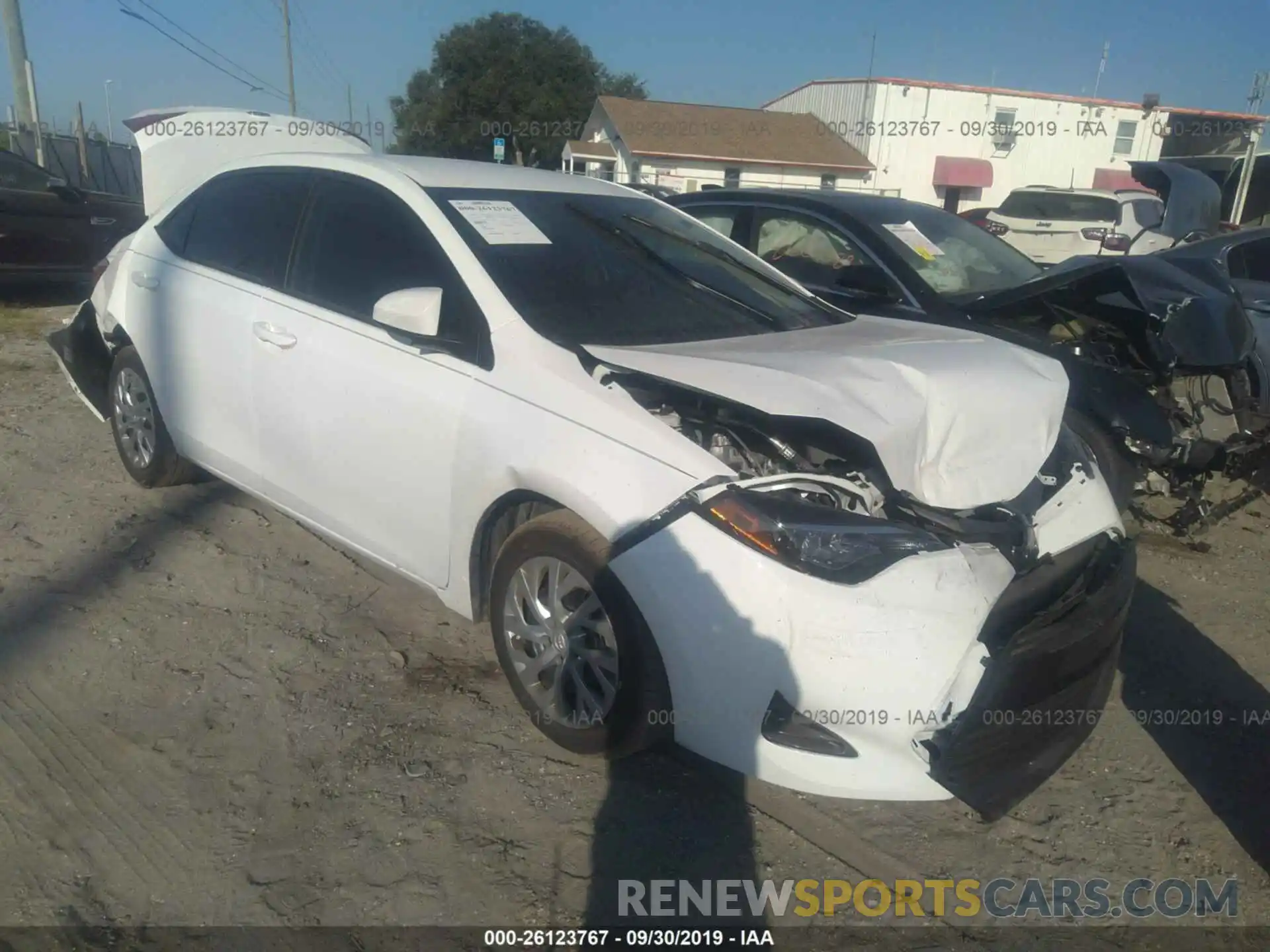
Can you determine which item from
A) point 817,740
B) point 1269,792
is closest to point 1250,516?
point 1269,792

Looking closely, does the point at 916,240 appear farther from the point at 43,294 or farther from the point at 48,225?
the point at 43,294

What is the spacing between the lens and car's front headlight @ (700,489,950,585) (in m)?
2.41

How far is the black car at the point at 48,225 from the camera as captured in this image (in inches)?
358

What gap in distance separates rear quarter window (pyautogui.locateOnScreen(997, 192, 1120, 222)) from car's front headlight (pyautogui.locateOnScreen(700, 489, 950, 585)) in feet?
49.9

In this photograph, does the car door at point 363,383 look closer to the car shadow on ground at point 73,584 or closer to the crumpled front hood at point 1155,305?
the car shadow on ground at point 73,584

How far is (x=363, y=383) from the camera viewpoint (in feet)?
11.0

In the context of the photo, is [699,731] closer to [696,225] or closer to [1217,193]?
[696,225]

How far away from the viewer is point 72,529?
14.6 ft

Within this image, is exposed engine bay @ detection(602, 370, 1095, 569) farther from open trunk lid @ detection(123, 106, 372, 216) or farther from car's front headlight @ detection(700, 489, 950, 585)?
open trunk lid @ detection(123, 106, 372, 216)

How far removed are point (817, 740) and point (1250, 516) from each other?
449 cm

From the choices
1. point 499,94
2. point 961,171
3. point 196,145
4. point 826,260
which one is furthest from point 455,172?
point 499,94

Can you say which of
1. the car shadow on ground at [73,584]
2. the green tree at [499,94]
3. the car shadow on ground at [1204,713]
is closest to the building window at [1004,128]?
the green tree at [499,94]

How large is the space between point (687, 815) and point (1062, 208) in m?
16.0

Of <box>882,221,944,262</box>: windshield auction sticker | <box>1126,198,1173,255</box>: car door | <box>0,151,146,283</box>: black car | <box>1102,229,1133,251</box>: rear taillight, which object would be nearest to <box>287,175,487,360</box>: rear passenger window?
<box>882,221,944,262</box>: windshield auction sticker
